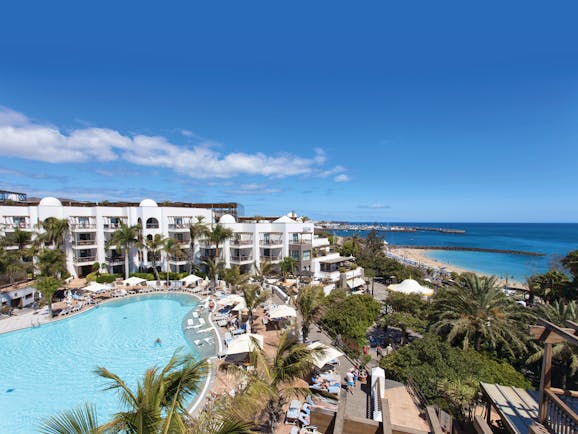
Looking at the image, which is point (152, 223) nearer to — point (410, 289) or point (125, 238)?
point (125, 238)

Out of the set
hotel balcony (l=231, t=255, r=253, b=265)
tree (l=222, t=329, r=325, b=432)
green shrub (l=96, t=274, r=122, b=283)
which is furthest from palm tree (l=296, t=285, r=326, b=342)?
green shrub (l=96, t=274, r=122, b=283)

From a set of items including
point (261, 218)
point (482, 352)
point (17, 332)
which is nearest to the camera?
point (482, 352)

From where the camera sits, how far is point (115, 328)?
21.9 metres

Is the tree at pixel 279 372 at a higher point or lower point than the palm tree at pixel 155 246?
lower

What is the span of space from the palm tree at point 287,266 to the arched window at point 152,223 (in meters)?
19.0

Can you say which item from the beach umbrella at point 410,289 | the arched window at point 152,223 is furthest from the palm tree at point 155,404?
the arched window at point 152,223

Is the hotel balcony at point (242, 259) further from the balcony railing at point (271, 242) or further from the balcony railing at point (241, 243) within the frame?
the balcony railing at point (271, 242)

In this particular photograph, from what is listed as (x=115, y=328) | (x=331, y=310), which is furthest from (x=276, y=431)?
(x=115, y=328)

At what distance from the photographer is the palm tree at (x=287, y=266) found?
34.5m

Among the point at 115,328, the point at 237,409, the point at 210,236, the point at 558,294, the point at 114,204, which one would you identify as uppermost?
the point at 114,204

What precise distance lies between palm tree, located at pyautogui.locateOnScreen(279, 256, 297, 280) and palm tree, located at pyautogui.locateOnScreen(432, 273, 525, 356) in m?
19.0

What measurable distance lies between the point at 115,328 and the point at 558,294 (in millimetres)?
38657

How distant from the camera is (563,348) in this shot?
12.4 m

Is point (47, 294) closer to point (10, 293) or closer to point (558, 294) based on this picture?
point (10, 293)
